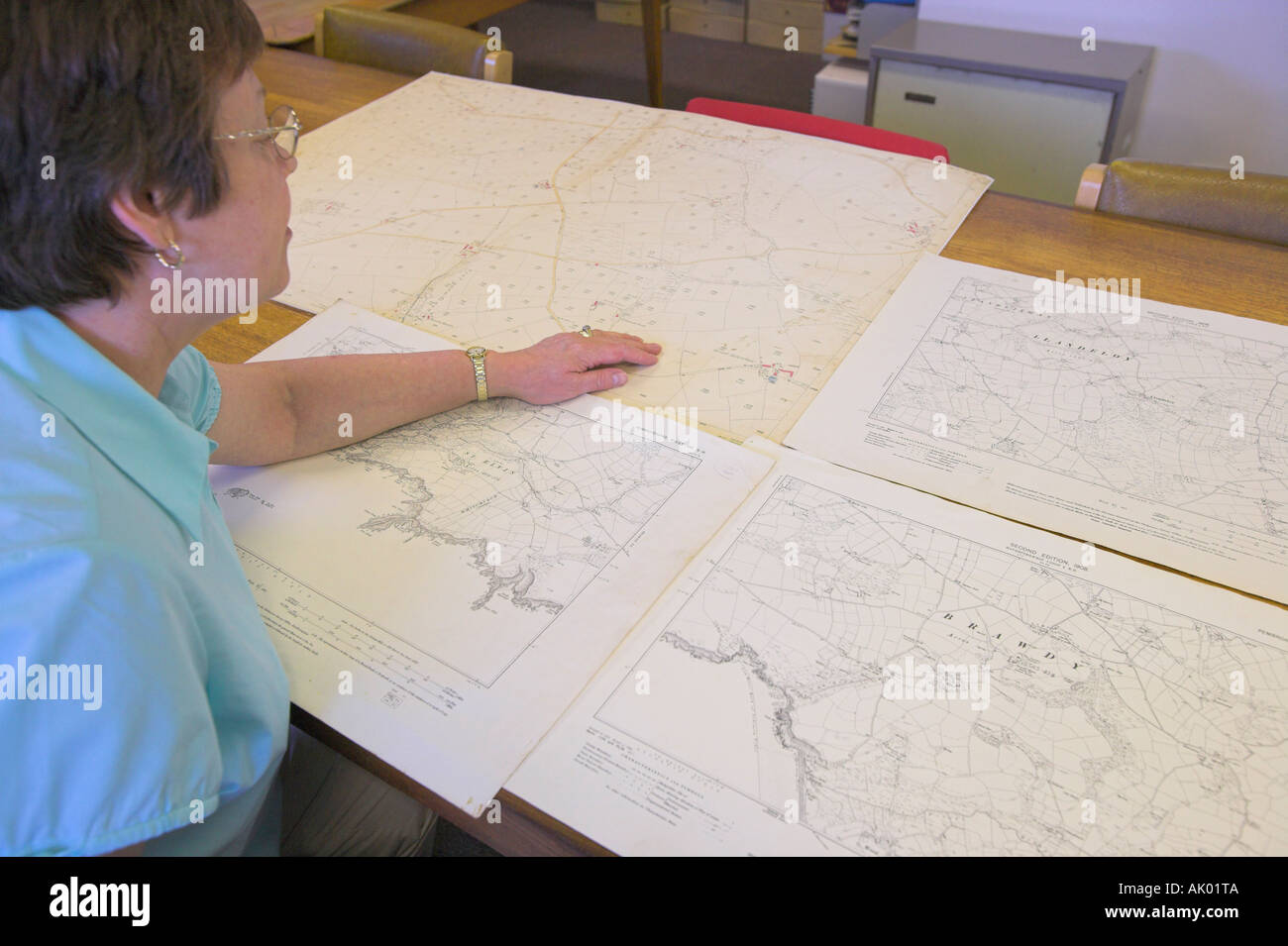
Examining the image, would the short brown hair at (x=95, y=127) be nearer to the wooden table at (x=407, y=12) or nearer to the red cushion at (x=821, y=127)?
the red cushion at (x=821, y=127)

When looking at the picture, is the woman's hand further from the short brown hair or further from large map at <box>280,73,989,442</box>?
the short brown hair

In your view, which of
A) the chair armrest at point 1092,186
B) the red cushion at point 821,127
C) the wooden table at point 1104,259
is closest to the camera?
the wooden table at point 1104,259

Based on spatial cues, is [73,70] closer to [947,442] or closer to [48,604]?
[48,604]

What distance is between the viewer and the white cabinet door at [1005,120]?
2318 millimetres

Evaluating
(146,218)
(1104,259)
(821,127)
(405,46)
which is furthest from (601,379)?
(405,46)

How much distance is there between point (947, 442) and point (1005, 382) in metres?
0.14

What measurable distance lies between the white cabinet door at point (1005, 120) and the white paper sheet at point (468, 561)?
183 cm

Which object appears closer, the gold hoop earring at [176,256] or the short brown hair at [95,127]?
the short brown hair at [95,127]

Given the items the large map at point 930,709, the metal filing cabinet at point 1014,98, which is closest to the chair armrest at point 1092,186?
the large map at point 930,709

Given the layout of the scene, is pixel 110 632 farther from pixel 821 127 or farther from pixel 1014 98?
pixel 1014 98

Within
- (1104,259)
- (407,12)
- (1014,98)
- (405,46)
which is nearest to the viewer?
(1104,259)

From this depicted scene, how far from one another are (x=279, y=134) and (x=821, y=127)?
44.1 inches

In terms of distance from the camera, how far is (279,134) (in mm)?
793

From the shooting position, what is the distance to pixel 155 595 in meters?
0.62
